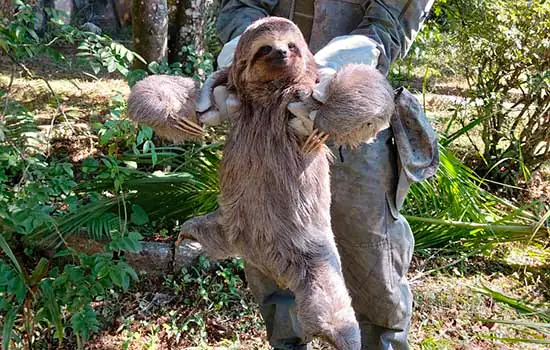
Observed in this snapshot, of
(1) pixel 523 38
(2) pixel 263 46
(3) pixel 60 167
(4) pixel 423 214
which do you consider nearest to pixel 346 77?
(2) pixel 263 46

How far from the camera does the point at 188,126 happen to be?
1.81 metres

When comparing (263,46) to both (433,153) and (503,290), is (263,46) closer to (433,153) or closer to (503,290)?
(433,153)

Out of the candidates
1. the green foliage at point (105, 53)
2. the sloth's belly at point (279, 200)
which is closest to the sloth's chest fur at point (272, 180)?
the sloth's belly at point (279, 200)

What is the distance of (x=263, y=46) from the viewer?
65.0 inches

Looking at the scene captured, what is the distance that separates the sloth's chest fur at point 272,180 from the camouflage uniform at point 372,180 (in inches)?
17.9

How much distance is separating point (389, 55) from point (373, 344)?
3.73ft

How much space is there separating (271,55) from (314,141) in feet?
0.87

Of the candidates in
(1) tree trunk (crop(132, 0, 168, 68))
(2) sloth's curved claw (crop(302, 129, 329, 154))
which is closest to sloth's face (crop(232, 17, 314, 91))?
(2) sloth's curved claw (crop(302, 129, 329, 154))

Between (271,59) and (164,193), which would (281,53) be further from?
(164,193)

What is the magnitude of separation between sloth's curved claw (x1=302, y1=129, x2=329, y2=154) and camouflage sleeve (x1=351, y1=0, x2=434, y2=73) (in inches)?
16.9

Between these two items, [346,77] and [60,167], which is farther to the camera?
[60,167]

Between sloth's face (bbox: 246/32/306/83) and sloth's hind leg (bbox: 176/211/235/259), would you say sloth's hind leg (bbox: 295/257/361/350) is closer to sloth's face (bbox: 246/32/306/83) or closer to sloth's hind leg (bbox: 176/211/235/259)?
sloth's hind leg (bbox: 176/211/235/259)

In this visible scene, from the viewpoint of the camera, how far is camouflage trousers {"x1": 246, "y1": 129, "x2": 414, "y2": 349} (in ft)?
7.50

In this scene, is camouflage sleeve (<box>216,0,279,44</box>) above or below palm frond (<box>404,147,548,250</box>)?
above
